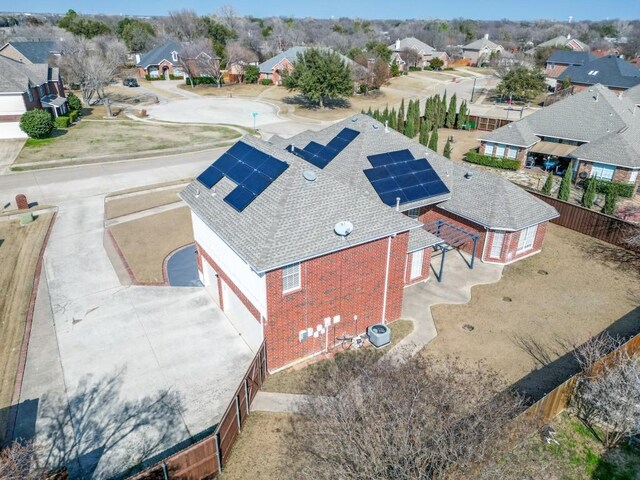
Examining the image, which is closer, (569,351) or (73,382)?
(73,382)

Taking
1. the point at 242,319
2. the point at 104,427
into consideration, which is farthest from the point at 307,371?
the point at 104,427

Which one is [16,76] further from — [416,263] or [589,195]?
[589,195]

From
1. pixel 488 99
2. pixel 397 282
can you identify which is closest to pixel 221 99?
pixel 488 99

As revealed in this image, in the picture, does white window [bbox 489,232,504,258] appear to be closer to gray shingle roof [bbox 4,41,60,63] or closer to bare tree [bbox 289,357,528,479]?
bare tree [bbox 289,357,528,479]

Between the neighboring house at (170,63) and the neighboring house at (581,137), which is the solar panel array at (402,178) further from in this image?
the neighboring house at (170,63)

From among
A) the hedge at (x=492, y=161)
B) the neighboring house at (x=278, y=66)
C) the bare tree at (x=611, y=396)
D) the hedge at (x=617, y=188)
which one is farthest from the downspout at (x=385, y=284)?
the neighboring house at (x=278, y=66)

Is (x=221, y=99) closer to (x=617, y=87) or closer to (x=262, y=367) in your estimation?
(x=617, y=87)
